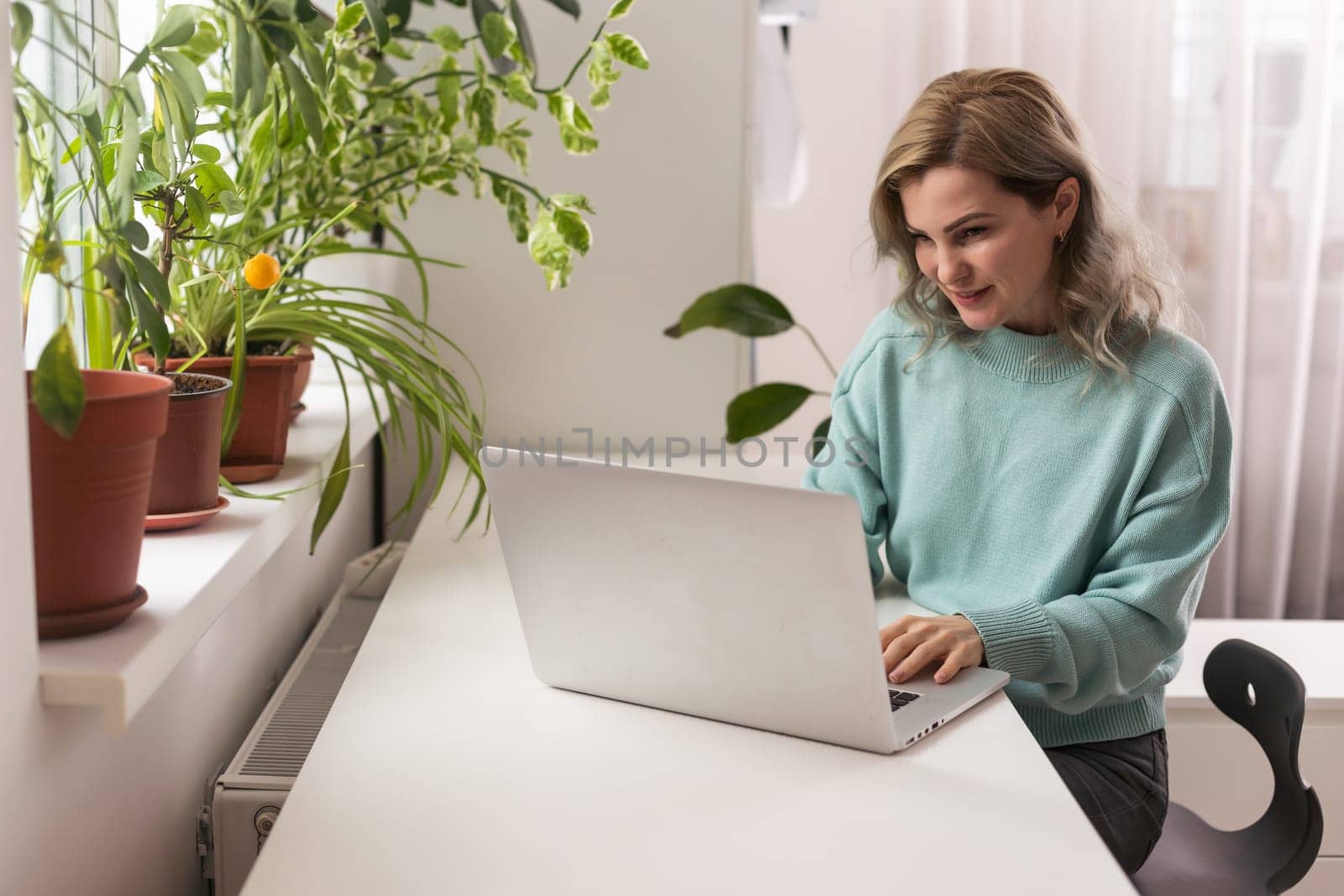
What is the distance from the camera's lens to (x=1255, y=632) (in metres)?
1.98

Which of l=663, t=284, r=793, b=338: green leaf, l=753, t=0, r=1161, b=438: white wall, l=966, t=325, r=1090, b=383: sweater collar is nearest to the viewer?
l=966, t=325, r=1090, b=383: sweater collar

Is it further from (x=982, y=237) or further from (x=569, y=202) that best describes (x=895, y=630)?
(x=569, y=202)

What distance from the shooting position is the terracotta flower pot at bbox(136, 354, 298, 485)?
116 centimetres

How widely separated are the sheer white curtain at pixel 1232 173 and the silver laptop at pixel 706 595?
2.24 metres

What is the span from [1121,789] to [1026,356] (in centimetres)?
45

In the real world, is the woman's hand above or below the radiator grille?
above

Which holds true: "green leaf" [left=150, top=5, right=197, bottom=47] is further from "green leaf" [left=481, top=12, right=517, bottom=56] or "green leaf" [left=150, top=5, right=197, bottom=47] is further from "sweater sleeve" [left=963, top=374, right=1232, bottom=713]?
"sweater sleeve" [left=963, top=374, right=1232, bottom=713]

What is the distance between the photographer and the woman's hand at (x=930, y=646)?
1.04 meters

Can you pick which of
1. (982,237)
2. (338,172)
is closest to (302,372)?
(338,172)

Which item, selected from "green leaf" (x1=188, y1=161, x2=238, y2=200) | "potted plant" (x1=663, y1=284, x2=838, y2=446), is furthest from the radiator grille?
"potted plant" (x1=663, y1=284, x2=838, y2=446)

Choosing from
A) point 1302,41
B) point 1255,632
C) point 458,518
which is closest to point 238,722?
point 458,518

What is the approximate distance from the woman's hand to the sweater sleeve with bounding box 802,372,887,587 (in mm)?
300

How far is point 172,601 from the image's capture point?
2.68ft

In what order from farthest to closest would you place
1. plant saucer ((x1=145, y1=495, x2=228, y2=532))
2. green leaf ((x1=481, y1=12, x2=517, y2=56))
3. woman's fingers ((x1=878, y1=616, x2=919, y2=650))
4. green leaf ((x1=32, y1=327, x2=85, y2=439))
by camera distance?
green leaf ((x1=481, y1=12, x2=517, y2=56))
woman's fingers ((x1=878, y1=616, x2=919, y2=650))
plant saucer ((x1=145, y1=495, x2=228, y2=532))
green leaf ((x1=32, y1=327, x2=85, y2=439))
